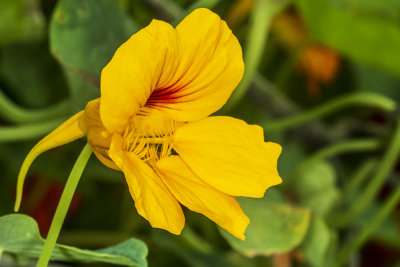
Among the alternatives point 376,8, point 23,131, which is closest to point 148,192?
point 23,131

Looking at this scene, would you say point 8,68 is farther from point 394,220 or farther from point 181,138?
point 394,220

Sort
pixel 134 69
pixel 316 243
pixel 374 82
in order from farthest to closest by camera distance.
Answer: pixel 374 82, pixel 316 243, pixel 134 69

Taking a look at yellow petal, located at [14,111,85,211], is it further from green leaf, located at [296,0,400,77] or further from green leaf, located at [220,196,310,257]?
green leaf, located at [296,0,400,77]

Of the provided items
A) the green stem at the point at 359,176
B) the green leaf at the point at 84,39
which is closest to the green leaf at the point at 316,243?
the green stem at the point at 359,176

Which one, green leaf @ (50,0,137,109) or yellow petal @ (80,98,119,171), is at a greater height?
yellow petal @ (80,98,119,171)

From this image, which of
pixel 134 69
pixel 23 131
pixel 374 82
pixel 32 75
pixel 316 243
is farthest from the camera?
pixel 374 82

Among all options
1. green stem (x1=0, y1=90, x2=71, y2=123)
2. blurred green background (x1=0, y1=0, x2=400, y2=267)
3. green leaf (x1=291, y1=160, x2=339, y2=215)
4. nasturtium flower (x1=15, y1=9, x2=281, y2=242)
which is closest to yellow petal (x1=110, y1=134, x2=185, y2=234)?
nasturtium flower (x1=15, y1=9, x2=281, y2=242)

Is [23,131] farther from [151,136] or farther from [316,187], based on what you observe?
[316,187]
